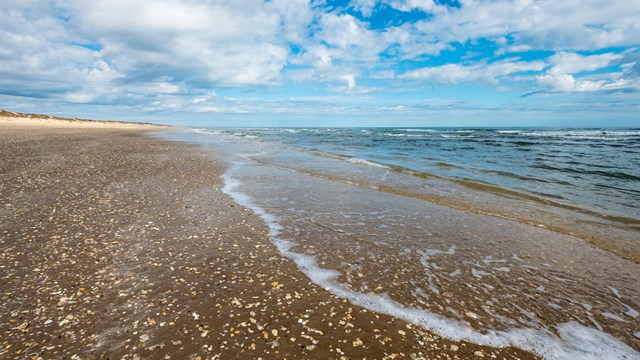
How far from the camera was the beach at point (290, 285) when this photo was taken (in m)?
4.66

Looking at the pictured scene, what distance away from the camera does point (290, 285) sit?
6.29 m

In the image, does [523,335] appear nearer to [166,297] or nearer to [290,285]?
[290,285]

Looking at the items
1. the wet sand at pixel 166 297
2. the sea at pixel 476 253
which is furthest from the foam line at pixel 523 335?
the wet sand at pixel 166 297

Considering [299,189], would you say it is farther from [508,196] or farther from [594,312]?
[594,312]

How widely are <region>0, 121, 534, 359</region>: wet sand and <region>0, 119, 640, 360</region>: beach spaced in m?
0.03

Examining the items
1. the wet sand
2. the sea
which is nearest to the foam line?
the sea

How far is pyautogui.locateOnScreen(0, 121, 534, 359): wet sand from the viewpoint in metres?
4.49

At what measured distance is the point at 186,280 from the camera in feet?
20.2

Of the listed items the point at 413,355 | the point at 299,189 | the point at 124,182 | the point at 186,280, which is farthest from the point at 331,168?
the point at 413,355

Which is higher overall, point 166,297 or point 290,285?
point 166,297

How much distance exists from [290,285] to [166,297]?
7.20ft

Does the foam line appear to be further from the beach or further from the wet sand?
the wet sand

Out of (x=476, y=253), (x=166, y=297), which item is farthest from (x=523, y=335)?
(x=166, y=297)

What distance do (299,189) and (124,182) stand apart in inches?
307
